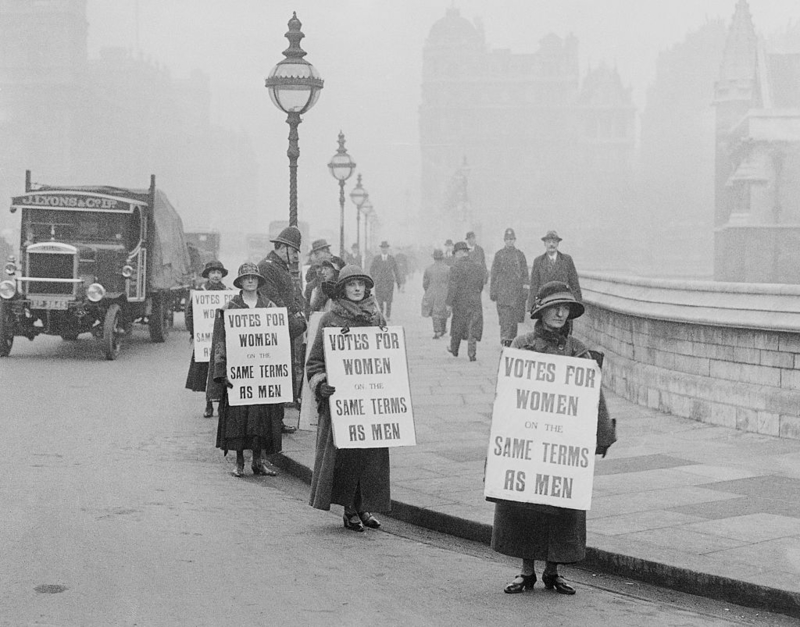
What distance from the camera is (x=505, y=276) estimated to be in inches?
773

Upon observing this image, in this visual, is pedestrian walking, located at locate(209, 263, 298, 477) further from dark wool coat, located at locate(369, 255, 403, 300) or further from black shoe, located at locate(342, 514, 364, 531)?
dark wool coat, located at locate(369, 255, 403, 300)

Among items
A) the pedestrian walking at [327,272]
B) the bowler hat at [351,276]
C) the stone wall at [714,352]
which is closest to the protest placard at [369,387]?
the bowler hat at [351,276]

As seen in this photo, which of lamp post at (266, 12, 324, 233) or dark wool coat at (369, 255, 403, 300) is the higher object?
lamp post at (266, 12, 324, 233)

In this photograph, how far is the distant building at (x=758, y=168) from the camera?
2356 inches

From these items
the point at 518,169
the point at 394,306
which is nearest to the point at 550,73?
the point at 518,169

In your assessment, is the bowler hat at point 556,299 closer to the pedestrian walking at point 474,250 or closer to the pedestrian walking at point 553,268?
the pedestrian walking at point 553,268

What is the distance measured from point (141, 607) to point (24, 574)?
37.5 inches

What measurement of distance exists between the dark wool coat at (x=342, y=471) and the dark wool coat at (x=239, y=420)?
1991 millimetres

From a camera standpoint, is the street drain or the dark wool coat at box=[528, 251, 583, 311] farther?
the dark wool coat at box=[528, 251, 583, 311]

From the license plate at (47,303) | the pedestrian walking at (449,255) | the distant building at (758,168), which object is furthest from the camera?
the distant building at (758,168)

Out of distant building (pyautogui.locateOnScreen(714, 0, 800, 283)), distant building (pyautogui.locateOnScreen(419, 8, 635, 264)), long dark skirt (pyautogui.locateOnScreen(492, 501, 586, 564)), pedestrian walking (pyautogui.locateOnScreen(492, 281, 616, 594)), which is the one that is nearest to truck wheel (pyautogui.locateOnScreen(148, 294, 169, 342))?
pedestrian walking (pyautogui.locateOnScreen(492, 281, 616, 594))

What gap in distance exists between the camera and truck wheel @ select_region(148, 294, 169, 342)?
23.4 metres

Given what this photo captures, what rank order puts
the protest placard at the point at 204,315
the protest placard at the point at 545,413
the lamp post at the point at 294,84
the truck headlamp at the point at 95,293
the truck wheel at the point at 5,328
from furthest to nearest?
the truck headlamp at the point at 95,293
the truck wheel at the point at 5,328
the lamp post at the point at 294,84
the protest placard at the point at 204,315
the protest placard at the point at 545,413

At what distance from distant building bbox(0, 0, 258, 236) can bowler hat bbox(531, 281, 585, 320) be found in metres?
84.9
